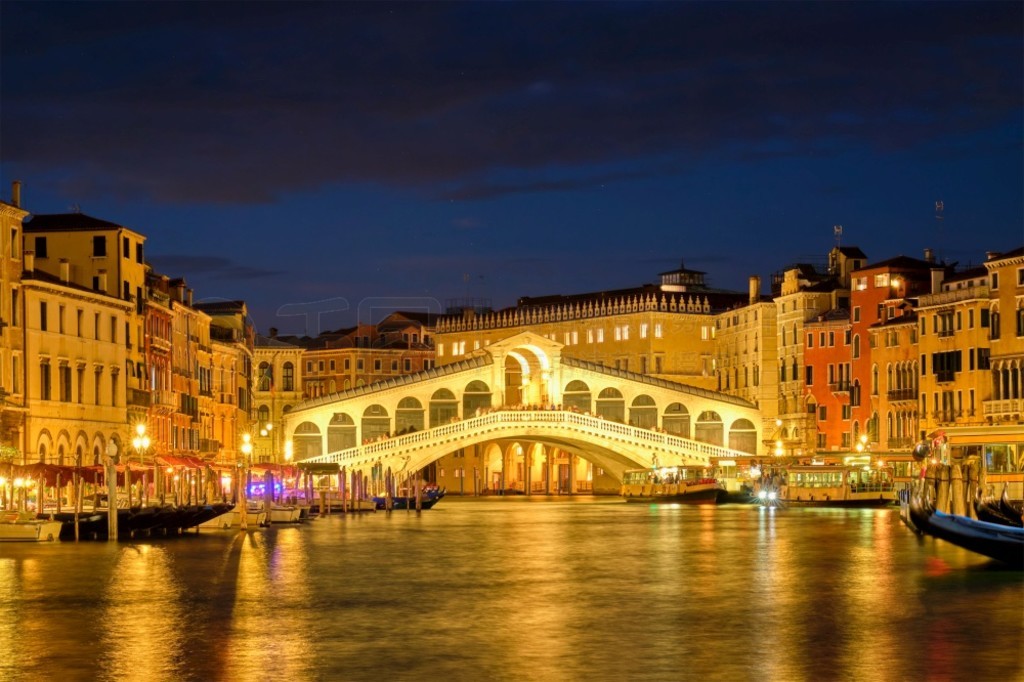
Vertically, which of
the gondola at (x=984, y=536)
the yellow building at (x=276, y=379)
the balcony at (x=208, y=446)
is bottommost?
the gondola at (x=984, y=536)

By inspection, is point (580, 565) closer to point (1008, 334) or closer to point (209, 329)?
point (1008, 334)

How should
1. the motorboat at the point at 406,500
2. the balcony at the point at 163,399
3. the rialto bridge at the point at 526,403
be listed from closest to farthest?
1. the balcony at the point at 163,399
2. the motorboat at the point at 406,500
3. the rialto bridge at the point at 526,403

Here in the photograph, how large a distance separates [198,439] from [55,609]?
46754mm

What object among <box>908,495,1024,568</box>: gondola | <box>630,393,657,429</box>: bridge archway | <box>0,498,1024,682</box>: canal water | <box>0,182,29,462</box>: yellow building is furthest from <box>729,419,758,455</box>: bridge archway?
<box>908,495,1024,568</box>: gondola

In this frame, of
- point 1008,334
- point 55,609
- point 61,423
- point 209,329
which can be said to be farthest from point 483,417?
point 55,609

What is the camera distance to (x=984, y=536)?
27688 mm

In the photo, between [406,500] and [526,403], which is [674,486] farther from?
[406,500]

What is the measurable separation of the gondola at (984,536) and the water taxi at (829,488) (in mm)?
33073

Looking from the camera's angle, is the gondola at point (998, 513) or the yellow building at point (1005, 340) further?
the yellow building at point (1005, 340)

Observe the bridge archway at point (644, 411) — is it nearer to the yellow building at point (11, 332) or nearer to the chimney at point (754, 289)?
the chimney at point (754, 289)

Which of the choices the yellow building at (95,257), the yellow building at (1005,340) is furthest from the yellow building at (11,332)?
the yellow building at (1005,340)

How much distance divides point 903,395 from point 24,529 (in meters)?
43.2

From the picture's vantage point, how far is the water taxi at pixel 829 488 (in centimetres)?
6382

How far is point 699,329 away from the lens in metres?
92.6
